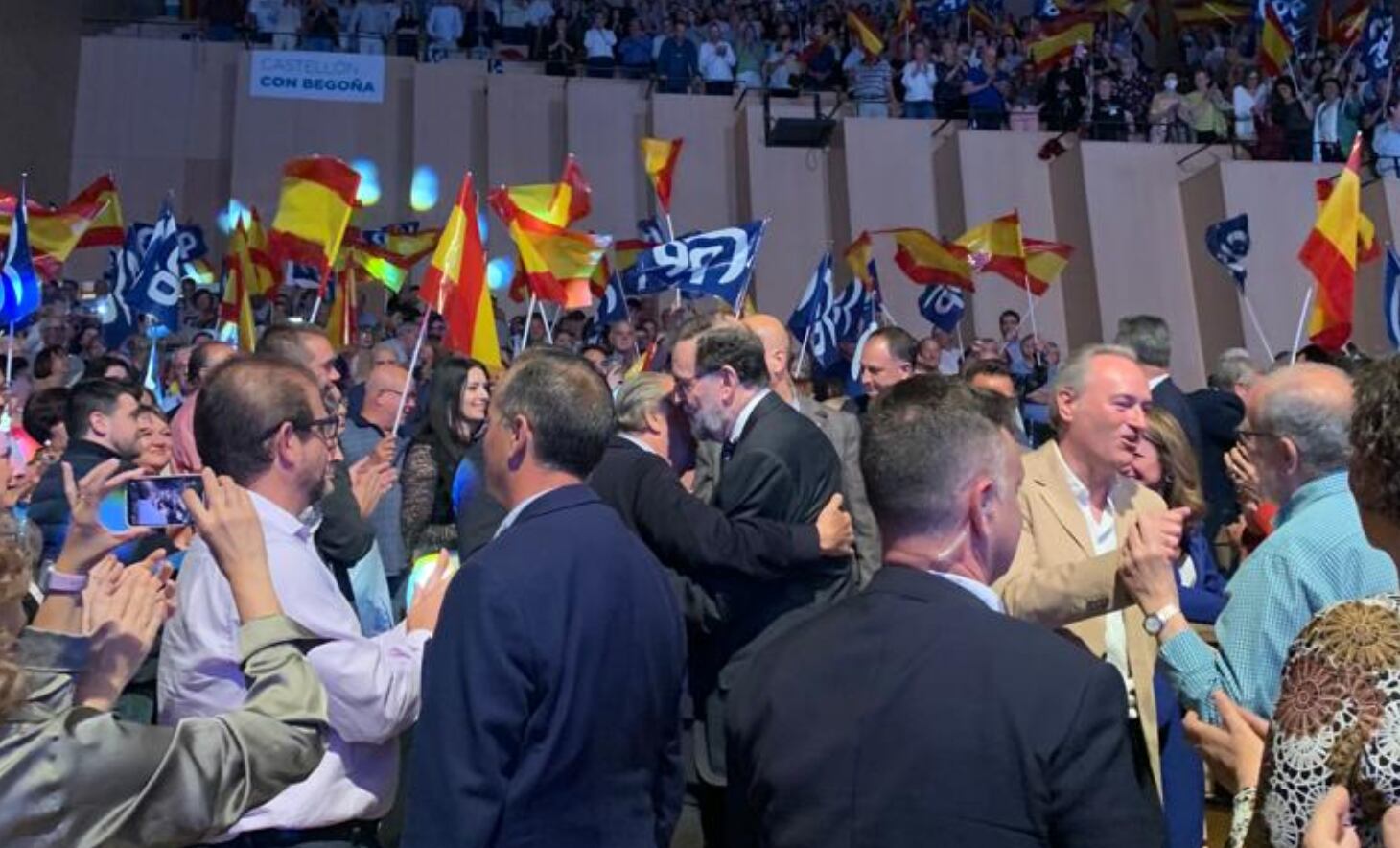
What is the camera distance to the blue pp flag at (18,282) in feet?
26.2

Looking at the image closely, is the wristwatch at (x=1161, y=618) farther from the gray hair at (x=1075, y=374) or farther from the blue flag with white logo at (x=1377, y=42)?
the blue flag with white logo at (x=1377, y=42)

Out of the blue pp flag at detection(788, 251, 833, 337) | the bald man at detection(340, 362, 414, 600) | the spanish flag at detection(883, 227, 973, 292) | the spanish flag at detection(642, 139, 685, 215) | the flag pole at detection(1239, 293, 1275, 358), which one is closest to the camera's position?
the bald man at detection(340, 362, 414, 600)

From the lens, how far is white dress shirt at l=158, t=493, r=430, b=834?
230cm

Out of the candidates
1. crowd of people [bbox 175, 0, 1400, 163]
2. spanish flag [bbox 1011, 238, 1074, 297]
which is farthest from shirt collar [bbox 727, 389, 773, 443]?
crowd of people [bbox 175, 0, 1400, 163]

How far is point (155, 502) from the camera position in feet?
8.18

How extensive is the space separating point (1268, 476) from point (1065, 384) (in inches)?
29.9

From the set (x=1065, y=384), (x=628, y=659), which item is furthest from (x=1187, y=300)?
(x=628, y=659)

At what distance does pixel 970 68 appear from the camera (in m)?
18.4

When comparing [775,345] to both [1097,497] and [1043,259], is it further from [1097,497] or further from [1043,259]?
[1043,259]

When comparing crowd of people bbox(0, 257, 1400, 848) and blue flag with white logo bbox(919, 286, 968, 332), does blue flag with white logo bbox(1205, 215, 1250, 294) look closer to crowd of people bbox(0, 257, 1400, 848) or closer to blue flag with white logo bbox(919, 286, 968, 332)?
blue flag with white logo bbox(919, 286, 968, 332)

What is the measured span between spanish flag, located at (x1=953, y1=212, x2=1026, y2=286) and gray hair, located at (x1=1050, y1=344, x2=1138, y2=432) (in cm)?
897

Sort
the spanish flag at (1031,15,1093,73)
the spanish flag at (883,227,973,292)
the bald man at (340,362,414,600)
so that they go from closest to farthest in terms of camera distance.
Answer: the bald man at (340,362,414,600) → the spanish flag at (883,227,973,292) → the spanish flag at (1031,15,1093,73)

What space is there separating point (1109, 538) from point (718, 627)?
1081 mm

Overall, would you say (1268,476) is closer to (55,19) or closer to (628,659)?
(628,659)
